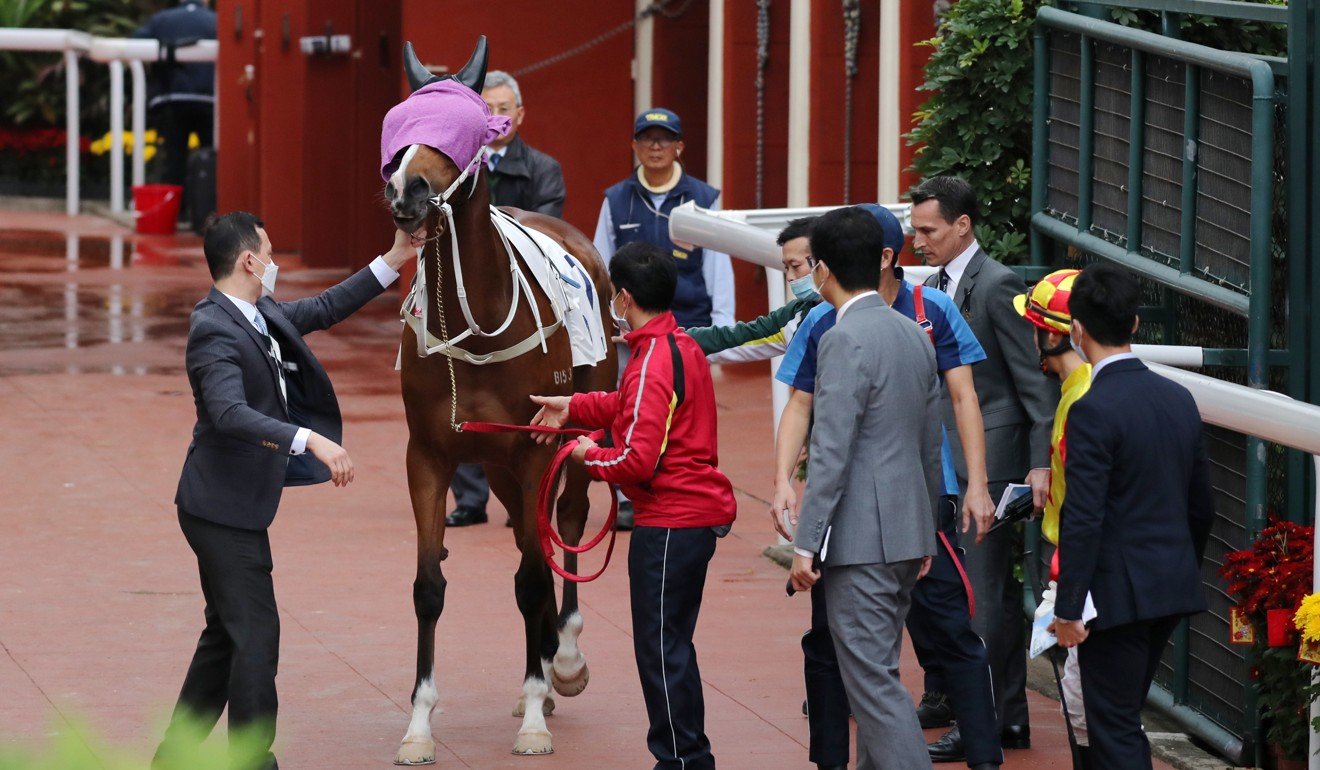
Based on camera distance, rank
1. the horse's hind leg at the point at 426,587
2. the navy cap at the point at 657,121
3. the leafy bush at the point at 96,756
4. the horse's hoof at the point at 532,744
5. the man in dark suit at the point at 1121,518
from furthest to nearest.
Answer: the navy cap at the point at 657,121 → the horse's hoof at the point at 532,744 → the horse's hind leg at the point at 426,587 → the man in dark suit at the point at 1121,518 → the leafy bush at the point at 96,756

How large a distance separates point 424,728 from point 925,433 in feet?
6.56

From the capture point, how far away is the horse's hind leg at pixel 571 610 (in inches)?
273

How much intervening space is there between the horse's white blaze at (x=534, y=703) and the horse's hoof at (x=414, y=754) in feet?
1.13

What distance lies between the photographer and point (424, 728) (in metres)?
6.27

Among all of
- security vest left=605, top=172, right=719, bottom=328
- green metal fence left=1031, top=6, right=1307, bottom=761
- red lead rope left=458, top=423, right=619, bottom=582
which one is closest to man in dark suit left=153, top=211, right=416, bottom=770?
red lead rope left=458, top=423, right=619, bottom=582

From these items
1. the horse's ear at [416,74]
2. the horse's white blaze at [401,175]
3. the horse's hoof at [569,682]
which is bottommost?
the horse's hoof at [569,682]

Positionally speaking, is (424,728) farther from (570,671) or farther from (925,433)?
(925,433)

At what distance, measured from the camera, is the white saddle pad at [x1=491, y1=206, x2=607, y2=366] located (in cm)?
686

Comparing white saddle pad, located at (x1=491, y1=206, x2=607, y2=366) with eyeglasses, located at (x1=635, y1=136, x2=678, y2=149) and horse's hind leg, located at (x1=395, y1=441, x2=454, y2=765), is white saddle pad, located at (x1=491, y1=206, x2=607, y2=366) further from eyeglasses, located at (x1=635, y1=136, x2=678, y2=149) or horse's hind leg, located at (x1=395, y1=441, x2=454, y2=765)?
eyeglasses, located at (x1=635, y1=136, x2=678, y2=149)

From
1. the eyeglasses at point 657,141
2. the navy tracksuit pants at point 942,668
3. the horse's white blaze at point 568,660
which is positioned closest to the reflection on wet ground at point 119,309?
the eyeglasses at point 657,141

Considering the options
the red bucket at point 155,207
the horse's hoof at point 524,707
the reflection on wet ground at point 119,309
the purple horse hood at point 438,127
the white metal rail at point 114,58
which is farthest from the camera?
the white metal rail at point 114,58

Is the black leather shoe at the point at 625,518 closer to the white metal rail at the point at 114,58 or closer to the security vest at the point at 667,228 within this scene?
the security vest at the point at 667,228

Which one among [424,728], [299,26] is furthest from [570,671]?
[299,26]

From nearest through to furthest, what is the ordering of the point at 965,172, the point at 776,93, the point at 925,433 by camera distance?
the point at 925,433, the point at 965,172, the point at 776,93
